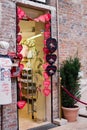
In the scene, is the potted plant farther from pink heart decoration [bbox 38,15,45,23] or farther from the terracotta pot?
pink heart decoration [bbox 38,15,45,23]

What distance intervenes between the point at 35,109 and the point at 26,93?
125 centimetres

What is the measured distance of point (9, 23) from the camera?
4.94 m

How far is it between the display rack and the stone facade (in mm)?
835

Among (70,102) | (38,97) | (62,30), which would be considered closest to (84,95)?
(70,102)

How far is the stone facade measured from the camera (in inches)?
192

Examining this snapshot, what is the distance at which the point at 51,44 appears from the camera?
5578mm

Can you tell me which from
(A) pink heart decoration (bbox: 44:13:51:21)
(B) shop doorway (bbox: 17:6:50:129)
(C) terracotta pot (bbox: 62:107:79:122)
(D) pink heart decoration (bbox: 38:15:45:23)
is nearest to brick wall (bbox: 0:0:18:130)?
(B) shop doorway (bbox: 17:6:50:129)

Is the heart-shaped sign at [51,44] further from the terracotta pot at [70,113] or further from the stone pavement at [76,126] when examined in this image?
the stone pavement at [76,126]

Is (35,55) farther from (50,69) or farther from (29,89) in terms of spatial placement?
(29,89)

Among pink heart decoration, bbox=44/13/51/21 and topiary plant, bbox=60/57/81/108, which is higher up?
pink heart decoration, bbox=44/13/51/21

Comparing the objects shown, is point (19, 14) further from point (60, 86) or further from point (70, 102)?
point (70, 102)

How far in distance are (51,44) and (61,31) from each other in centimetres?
62

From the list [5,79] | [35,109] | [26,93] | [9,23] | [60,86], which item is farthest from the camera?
[26,93]

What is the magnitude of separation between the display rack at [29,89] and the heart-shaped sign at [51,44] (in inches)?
A: 47.4
